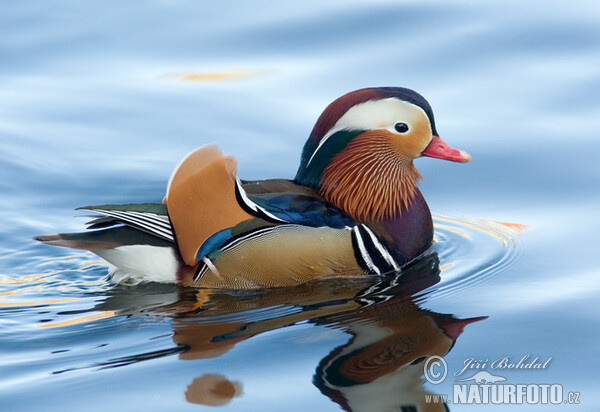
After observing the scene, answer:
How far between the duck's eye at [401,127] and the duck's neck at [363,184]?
0.12 m

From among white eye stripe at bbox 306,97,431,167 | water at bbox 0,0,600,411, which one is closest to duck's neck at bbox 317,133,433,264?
white eye stripe at bbox 306,97,431,167

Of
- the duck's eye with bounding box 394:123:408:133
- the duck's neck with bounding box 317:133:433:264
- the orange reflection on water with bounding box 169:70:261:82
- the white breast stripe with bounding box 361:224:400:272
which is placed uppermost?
the orange reflection on water with bounding box 169:70:261:82

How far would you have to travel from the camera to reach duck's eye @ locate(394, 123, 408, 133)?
632cm

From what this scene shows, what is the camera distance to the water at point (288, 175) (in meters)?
4.95

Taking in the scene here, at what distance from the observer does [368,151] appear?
6.41 meters

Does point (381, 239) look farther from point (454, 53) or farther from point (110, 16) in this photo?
point (110, 16)

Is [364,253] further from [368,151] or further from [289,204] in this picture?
[368,151]

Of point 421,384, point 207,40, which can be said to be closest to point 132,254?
point 421,384

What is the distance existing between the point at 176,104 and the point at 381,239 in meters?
3.18

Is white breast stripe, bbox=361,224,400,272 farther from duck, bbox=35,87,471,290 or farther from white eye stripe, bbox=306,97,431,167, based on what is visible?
white eye stripe, bbox=306,97,431,167

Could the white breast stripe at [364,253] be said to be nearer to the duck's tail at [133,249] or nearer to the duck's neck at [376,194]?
the duck's neck at [376,194]

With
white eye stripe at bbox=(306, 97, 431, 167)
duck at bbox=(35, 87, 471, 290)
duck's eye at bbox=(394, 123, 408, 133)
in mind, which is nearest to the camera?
duck at bbox=(35, 87, 471, 290)

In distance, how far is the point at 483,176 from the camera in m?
7.68

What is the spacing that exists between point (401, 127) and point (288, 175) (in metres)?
1.62
